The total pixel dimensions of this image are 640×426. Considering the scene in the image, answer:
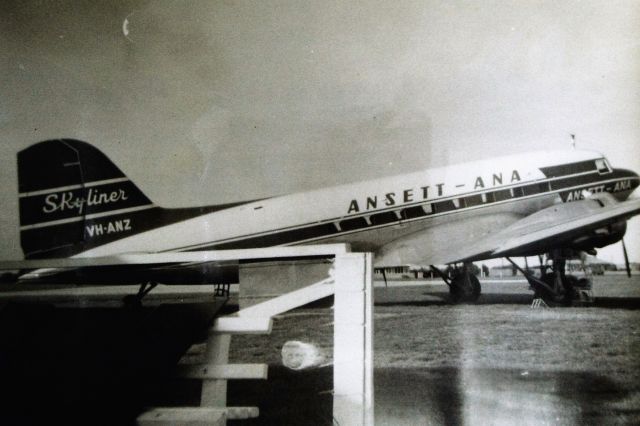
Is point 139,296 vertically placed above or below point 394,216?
below

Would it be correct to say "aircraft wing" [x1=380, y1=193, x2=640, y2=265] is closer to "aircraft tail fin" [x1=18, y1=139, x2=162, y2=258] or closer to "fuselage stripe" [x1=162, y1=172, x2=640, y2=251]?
"fuselage stripe" [x1=162, y1=172, x2=640, y2=251]

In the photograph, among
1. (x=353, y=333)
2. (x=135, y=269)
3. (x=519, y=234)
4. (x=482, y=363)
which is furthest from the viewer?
(x=519, y=234)

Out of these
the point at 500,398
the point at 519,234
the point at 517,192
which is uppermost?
the point at 517,192

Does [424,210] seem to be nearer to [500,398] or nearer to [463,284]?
[463,284]

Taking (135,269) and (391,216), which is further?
(391,216)

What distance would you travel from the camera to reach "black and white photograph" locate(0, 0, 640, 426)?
1.51m

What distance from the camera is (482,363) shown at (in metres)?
1.63

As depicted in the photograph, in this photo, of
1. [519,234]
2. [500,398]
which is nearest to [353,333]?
[500,398]

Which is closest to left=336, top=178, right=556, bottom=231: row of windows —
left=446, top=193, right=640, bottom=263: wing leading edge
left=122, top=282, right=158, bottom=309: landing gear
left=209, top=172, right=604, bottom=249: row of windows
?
left=209, top=172, right=604, bottom=249: row of windows

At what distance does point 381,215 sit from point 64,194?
133 cm

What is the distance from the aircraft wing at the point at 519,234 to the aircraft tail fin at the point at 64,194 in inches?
45.7

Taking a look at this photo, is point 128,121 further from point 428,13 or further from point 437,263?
point 437,263

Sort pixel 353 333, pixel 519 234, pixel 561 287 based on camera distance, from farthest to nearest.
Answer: pixel 519 234 → pixel 561 287 → pixel 353 333

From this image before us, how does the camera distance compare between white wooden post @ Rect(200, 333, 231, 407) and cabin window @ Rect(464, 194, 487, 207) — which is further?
cabin window @ Rect(464, 194, 487, 207)
